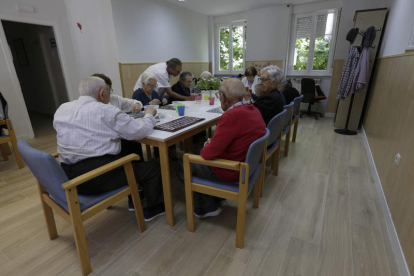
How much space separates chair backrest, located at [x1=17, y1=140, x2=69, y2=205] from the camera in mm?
1047

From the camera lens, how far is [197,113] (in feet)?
7.03

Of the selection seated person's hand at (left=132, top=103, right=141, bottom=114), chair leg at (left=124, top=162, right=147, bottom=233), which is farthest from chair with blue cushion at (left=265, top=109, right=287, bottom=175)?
seated person's hand at (left=132, top=103, right=141, bottom=114)

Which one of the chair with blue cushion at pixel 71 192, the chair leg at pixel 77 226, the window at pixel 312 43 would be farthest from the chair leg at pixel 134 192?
the window at pixel 312 43

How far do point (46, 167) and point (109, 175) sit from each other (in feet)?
1.23

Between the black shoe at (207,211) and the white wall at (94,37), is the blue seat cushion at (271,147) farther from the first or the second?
the white wall at (94,37)

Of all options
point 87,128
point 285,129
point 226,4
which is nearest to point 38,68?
point 226,4

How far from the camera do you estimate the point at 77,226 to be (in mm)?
1187

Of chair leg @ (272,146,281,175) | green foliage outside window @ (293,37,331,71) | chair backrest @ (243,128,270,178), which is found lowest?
chair leg @ (272,146,281,175)

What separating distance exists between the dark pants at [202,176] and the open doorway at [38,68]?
4500mm

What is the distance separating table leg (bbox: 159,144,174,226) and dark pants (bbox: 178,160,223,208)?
0.38 feet

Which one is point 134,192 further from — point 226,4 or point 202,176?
point 226,4

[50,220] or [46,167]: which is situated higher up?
[46,167]

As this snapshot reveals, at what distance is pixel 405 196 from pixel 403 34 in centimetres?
213

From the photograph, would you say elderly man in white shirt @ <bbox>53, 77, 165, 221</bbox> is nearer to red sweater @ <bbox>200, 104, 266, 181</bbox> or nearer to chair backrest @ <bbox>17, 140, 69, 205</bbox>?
chair backrest @ <bbox>17, 140, 69, 205</bbox>
